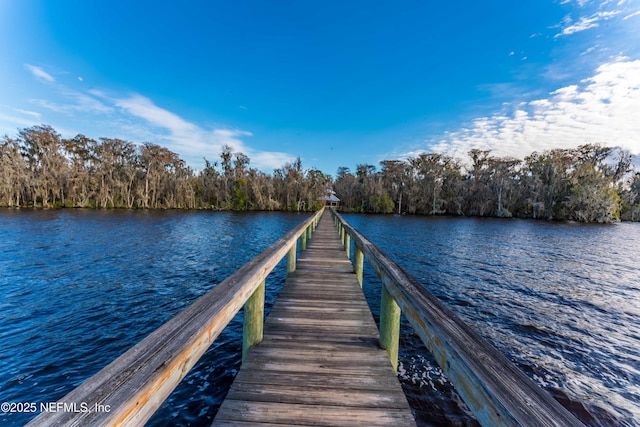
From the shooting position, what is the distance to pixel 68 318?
6691mm

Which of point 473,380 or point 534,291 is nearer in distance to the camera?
point 473,380

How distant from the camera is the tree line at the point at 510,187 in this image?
1704 inches

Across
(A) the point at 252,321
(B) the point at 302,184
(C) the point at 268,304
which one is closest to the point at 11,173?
(B) the point at 302,184

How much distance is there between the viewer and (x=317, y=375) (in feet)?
8.64

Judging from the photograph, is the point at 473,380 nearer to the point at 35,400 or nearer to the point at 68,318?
the point at 35,400

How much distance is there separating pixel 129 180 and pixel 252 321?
5688cm

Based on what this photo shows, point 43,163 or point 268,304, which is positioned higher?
point 43,163

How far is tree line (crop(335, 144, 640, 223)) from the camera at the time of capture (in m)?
43.3

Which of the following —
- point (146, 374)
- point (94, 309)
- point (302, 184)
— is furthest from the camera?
point (302, 184)

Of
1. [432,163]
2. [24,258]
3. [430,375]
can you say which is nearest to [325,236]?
[430,375]

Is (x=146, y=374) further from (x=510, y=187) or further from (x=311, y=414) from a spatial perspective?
(x=510, y=187)

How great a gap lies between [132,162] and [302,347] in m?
57.7

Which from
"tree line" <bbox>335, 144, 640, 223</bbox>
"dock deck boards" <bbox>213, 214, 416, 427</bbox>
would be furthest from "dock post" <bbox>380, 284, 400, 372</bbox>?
"tree line" <bbox>335, 144, 640, 223</bbox>

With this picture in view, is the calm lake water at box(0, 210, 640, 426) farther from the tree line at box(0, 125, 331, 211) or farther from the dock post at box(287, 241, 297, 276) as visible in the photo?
the tree line at box(0, 125, 331, 211)
